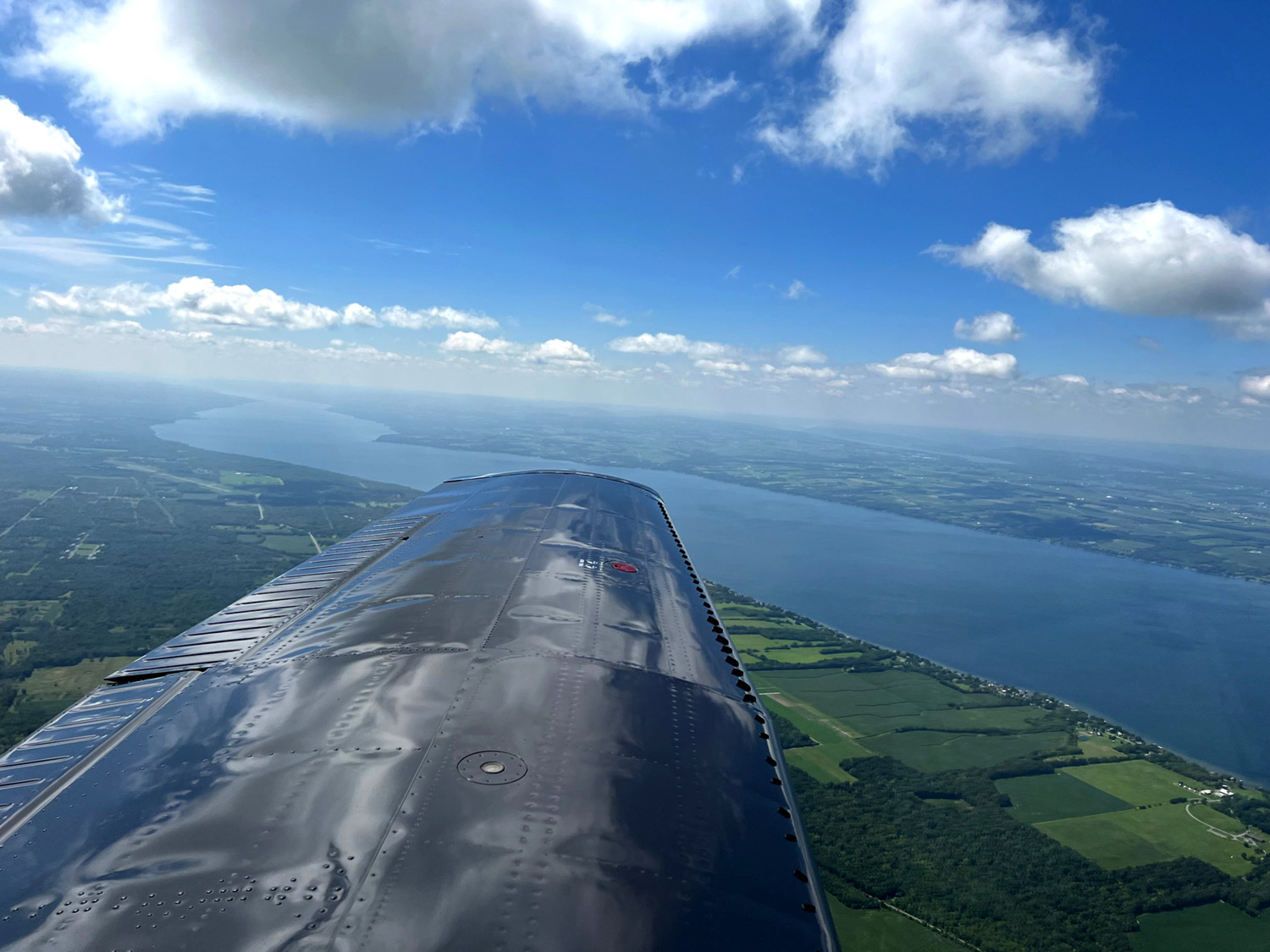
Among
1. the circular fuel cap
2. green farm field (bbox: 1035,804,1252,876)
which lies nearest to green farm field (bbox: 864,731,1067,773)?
green farm field (bbox: 1035,804,1252,876)

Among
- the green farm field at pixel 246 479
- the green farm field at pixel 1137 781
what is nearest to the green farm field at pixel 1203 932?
the green farm field at pixel 1137 781

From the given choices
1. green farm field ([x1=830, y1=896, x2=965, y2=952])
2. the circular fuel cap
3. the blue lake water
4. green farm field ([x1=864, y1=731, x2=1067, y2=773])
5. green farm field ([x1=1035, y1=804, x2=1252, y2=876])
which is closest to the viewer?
the circular fuel cap

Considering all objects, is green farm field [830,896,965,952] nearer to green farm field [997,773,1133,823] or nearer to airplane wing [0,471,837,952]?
green farm field [997,773,1133,823]

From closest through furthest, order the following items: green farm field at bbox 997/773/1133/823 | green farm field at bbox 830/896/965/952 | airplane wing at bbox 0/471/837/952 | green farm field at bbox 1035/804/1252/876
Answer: airplane wing at bbox 0/471/837/952 < green farm field at bbox 830/896/965/952 < green farm field at bbox 1035/804/1252/876 < green farm field at bbox 997/773/1133/823

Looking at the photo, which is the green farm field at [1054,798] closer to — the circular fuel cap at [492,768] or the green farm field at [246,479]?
the circular fuel cap at [492,768]

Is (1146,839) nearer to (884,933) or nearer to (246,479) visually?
(884,933)

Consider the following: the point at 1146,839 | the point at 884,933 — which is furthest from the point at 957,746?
the point at 884,933
